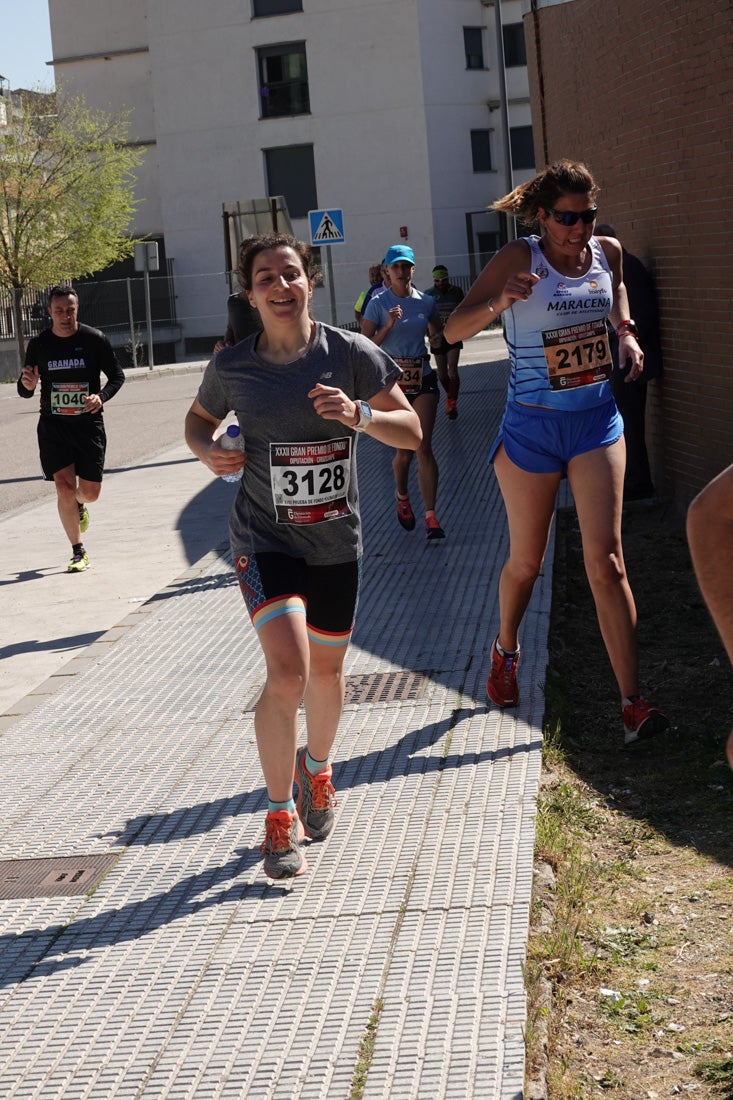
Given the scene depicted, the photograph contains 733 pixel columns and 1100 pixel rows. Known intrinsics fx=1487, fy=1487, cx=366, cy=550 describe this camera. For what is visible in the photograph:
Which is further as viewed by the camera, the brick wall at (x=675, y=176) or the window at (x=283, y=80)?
the window at (x=283, y=80)

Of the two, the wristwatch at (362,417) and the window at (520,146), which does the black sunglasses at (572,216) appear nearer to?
the wristwatch at (362,417)

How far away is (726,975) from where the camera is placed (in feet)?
12.9

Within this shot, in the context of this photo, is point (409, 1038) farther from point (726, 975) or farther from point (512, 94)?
point (512, 94)

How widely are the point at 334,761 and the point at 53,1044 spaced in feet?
7.13

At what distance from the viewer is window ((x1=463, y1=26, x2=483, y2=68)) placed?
49812 millimetres

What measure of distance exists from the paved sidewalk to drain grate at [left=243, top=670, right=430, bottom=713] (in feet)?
0.05

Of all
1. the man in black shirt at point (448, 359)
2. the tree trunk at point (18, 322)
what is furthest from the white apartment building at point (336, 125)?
the man in black shirt at point (448, 359)

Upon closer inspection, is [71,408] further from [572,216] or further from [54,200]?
[54,200]

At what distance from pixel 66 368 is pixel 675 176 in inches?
174

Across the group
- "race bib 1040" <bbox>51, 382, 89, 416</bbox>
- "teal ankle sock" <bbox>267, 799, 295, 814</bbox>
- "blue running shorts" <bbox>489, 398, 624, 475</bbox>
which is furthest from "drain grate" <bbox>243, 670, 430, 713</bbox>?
"race bib 1040" <bbox>51, 382, 89, 416</bbox>

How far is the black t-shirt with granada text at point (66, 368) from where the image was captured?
10.6m

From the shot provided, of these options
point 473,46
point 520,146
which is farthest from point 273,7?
point 520,146

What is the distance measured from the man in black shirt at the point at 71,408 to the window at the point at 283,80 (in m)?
40.3

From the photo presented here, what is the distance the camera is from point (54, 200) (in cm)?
4150
